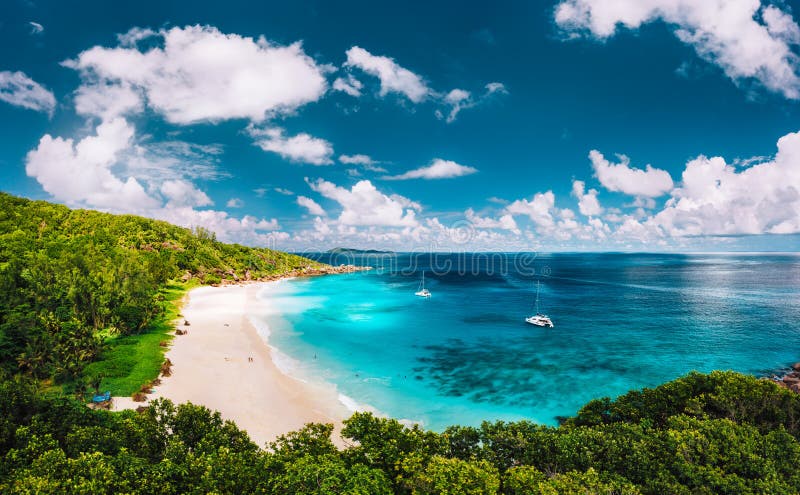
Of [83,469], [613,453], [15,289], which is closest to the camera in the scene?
[83,469]

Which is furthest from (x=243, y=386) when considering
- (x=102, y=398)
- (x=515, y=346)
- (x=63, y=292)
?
(x=515, y=346)

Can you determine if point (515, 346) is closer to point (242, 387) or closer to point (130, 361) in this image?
point (242, 387)

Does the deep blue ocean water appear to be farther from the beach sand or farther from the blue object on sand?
the blue object on sand

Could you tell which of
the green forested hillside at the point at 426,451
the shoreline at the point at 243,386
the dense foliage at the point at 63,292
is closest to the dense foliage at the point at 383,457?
the green forested hillside at the point at 426,451

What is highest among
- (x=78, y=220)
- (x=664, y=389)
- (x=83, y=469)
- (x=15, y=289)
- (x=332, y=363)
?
(x=78, y=220)

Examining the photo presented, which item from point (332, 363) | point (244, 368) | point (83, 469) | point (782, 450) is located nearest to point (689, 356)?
point (782, 450)

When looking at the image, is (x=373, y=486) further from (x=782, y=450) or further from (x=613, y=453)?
(x=782, y=450)
